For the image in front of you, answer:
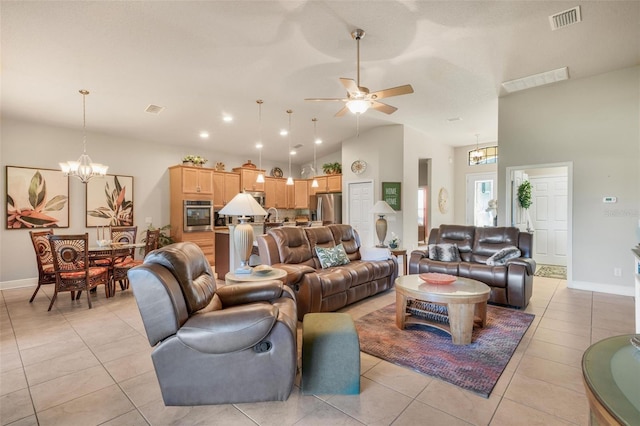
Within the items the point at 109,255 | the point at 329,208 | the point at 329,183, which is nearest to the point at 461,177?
the point at 329,183

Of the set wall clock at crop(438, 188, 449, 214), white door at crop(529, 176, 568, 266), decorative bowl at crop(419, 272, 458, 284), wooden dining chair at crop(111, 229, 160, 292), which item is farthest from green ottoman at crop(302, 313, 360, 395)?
wall clock at crop(438, 188, 449, 214)

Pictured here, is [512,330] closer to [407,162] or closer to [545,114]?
[545,114]

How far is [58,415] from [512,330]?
12.5 feet

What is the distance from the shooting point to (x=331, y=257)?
4098 millimetres

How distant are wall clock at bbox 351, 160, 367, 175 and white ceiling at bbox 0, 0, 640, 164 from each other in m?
1.89

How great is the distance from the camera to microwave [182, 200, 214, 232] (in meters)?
6.36

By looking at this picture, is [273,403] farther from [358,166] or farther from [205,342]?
[358,166]

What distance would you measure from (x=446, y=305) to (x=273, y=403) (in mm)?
1946

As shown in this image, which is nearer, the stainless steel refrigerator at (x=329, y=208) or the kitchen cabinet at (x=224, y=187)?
the kitchen cabinet at (x=224, y=187)

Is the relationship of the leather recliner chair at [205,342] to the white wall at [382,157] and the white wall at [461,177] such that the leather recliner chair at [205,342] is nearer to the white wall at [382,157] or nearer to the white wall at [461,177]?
the white wall at [382,157]

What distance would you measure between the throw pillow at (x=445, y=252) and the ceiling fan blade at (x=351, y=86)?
2553mm

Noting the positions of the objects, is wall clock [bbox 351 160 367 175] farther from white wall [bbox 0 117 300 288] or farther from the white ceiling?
white wall [bbox 0 117 300 288]

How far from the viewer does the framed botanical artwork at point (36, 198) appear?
495cm

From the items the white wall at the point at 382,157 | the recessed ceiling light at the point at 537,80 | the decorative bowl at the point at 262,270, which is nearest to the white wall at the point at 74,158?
the white wall at the point at 382,157
